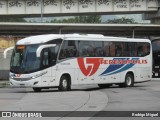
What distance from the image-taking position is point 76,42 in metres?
28.1

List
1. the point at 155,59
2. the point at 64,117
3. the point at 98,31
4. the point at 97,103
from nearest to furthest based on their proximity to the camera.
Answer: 1. the point at 64,117
2. the point at 97,103
3. the point at 155,59
4. the point at 98,31

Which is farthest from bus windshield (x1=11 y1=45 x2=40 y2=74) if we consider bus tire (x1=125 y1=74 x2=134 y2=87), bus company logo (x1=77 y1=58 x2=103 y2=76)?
bus tire (x1=125 y1=74 x2=134 y2=87)

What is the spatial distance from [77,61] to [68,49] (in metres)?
1.01

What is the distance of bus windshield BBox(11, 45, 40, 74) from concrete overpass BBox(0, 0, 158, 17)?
3077 centimetres

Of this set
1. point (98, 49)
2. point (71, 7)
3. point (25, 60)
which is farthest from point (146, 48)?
point (71, 7)

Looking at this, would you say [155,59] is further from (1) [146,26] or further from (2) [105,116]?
(2) [105,116]

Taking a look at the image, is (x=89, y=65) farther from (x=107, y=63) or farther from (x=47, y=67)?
(x=47, y=67)

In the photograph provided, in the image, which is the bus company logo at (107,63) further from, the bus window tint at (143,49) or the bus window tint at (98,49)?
the bus window tint at (143,49)

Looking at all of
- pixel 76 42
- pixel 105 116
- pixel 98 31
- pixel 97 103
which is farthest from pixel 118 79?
pixel 98 31

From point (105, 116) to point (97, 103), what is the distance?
4.12 meters

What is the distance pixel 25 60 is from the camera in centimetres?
2630

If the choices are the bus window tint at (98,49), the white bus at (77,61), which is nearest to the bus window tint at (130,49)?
the white bus at (77,61)

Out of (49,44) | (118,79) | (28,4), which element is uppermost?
(28,4)

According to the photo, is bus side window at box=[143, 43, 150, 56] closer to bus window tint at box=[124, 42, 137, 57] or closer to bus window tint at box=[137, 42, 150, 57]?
bus window tint at box=[137, 42, 150, 57]
